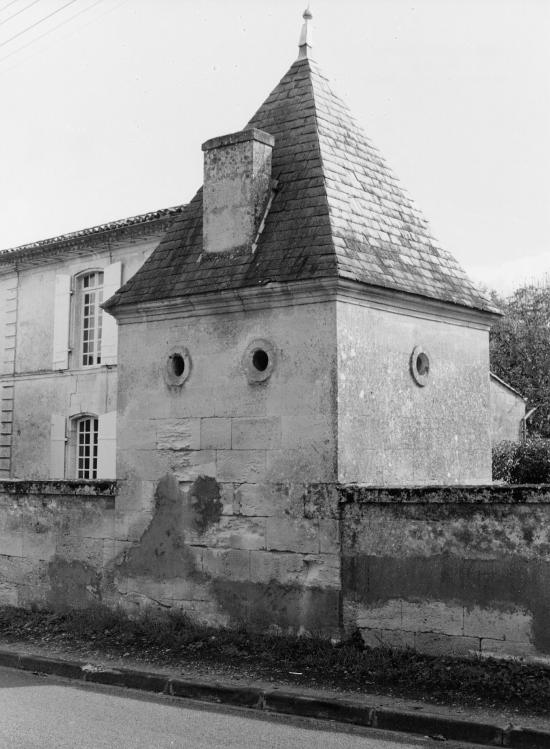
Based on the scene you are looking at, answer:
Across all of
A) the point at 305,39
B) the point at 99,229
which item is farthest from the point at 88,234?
the point at 305,39

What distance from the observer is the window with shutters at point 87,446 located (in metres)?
21.0

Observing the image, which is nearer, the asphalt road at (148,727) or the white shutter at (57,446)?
the asphalt road at (148,727)

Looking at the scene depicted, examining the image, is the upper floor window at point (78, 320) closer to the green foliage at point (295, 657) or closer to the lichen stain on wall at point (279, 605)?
the green foliage at point (295, 657)

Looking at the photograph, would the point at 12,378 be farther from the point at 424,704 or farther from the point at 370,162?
the point at 424,704

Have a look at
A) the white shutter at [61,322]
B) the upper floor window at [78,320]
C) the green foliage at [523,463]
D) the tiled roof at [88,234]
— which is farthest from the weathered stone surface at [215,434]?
the green foliage at [523,463]

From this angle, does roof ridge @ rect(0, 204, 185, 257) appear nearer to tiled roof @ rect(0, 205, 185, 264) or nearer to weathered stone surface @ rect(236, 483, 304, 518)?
tiled roof @ rect(0, 205, 185, 264)

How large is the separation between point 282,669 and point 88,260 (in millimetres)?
15295

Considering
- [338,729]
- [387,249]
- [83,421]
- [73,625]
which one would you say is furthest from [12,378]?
[338,729]

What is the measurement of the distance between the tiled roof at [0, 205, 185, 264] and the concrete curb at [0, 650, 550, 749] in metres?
11.9

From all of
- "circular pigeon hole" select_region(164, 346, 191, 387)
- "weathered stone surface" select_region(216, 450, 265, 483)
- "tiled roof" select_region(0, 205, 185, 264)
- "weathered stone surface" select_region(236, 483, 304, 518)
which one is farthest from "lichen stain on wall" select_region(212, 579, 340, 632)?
"tiled roof" select_region(0, 205, 185, 264)

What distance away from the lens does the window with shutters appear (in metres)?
21.0

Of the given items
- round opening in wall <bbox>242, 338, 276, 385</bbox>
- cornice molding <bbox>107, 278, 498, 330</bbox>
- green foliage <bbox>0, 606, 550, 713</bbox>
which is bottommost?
green foliage <bbox>0, 606, 550, 713</bbox>

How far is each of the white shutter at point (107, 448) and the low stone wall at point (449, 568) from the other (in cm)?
1273

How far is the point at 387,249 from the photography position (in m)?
8.74
